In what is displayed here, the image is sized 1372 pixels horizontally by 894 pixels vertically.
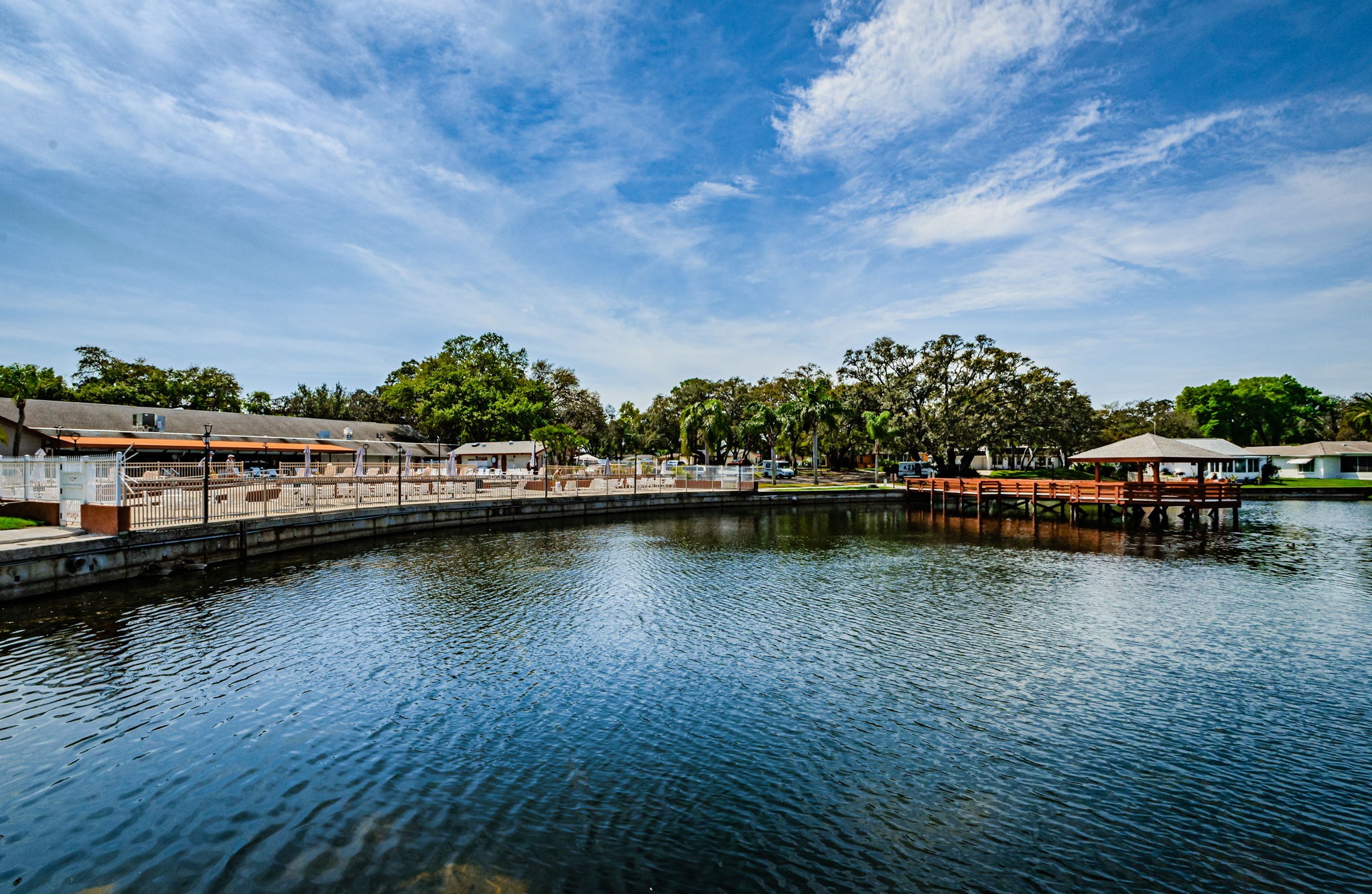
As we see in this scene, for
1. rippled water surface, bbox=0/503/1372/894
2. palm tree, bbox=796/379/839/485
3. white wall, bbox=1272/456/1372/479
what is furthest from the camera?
white wall, bbox=1272/456/1372/479

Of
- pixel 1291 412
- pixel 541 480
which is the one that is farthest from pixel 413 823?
pixel 1291 412

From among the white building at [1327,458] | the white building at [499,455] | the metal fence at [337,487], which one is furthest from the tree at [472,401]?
the white building at [1327,458]

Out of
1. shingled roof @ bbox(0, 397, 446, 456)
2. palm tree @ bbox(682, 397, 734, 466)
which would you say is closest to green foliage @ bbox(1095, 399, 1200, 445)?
palm tree @ bbox(682, 397, 734, 466)

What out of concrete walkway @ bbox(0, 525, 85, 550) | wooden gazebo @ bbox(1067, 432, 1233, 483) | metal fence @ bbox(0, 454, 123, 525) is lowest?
concrete walkway @ bbox(0, 525, 85, 550)

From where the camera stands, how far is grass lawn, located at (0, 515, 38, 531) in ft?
58.0

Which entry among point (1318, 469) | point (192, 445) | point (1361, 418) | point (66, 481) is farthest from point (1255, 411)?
point (192, 445)

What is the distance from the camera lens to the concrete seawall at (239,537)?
15.3 meters

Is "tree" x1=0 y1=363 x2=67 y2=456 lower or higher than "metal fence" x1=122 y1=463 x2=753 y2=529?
higher

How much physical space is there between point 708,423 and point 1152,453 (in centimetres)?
3238

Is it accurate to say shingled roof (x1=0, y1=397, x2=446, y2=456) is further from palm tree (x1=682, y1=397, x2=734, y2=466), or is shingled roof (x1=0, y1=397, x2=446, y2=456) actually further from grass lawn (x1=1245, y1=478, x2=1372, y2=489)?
grass lawn (x1=1245, y1=478, x2=1372, y2=489)

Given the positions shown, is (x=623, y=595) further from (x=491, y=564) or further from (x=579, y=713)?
(x=579, y=713)

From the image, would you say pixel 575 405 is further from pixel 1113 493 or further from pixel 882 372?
pixel 1113 493

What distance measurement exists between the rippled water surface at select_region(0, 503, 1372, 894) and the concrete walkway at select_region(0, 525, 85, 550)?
1902 mm

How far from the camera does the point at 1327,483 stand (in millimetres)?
53469
